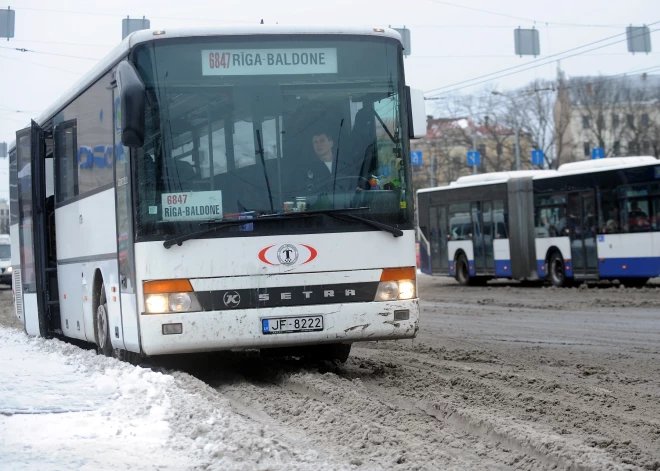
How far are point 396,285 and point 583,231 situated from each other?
18.7 meters

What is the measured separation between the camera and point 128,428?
7.15 meters

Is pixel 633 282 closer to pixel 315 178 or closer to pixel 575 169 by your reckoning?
pixel 575 169

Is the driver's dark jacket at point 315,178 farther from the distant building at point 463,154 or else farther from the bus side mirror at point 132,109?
the distant building at point 463,154

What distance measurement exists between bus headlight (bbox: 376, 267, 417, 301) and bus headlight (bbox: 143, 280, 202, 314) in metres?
1.63

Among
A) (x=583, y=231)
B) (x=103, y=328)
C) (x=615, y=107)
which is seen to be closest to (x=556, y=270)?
(x=583, y=231)

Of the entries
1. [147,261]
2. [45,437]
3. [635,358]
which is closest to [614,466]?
[45,437]

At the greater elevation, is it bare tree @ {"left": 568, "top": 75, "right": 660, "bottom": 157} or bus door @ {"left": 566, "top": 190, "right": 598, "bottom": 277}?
bare tree @ {"left": 568, "top": 75, "right": 660, "bottom": 157}

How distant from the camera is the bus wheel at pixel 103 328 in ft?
38.5

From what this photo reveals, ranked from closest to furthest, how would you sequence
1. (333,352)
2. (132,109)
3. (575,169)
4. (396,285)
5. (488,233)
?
(132,109) < (396,285) < (333,352) < (575,169) < (488,233)

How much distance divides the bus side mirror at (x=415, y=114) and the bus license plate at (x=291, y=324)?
191cm

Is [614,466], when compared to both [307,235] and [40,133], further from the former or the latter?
[40,133]

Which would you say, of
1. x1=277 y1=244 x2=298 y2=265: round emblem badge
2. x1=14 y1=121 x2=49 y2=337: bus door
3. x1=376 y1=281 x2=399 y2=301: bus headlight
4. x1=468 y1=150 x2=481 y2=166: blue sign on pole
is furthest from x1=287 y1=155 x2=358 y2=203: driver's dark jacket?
x1=468 y1=150 x2=481 y2=166: blue sign on pole

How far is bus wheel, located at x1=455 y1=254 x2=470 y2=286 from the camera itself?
1307 inches

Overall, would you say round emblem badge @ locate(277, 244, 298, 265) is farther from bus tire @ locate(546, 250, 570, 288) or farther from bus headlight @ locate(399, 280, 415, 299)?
bus tire @ locate(546, 250, 570, 288)
